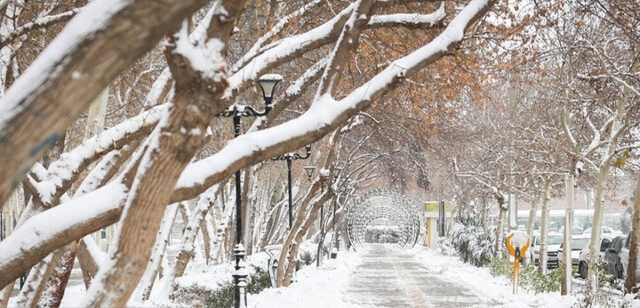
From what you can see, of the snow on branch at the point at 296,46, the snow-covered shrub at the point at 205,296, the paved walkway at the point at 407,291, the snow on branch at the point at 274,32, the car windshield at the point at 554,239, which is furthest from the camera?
the car windshield at the point at 554,239

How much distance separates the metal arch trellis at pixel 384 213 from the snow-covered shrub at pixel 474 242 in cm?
1629

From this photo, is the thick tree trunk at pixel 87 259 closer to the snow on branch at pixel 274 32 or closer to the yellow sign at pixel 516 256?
the snow on branch at pixel 274 32

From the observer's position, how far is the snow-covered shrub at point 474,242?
36.5 meters

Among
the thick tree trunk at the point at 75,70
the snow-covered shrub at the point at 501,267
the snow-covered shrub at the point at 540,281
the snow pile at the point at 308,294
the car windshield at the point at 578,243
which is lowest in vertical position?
the snow pile at the point at 308,294

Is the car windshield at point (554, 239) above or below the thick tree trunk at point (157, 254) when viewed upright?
above

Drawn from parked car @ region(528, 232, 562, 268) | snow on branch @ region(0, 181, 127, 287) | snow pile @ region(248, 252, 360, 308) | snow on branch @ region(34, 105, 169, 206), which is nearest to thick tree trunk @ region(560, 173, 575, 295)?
snow pile @ region(248, 252, 360, 308)

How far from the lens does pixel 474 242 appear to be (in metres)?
39.4

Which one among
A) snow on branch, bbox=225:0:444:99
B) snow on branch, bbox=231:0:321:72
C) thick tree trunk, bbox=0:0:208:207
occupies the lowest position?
thick tree trunk, bbox=0:0:208:207

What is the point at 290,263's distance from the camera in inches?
1039

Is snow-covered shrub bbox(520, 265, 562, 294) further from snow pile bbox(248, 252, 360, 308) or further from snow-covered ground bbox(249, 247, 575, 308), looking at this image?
snow pile bbox(248, 252, 360, 308)

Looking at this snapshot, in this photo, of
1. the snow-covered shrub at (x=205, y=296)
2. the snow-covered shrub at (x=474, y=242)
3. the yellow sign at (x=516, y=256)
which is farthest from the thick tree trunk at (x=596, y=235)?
the snow-covered shrub at (x=474, y=242)

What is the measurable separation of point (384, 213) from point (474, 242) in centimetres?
5292

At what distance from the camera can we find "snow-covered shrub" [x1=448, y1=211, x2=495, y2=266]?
36.5 metres

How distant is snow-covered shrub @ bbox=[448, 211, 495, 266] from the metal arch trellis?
641 inches
